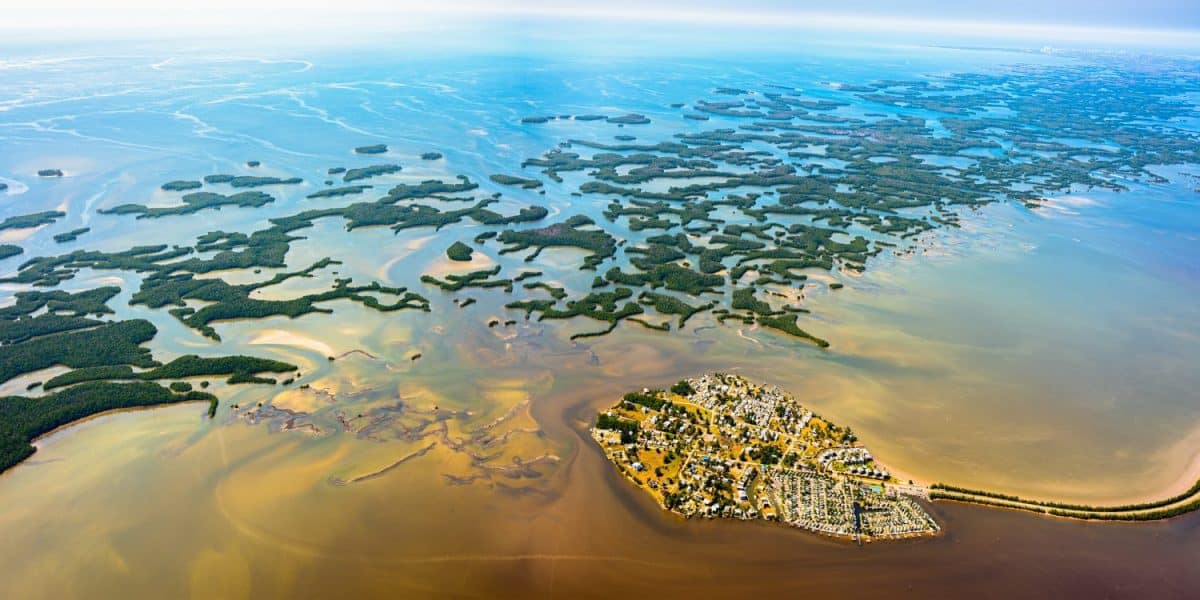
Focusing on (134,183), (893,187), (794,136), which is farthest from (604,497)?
(794,136)

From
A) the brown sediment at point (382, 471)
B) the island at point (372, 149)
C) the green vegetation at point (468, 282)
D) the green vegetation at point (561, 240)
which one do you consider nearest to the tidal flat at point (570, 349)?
the brown sediment at point (382, 471)

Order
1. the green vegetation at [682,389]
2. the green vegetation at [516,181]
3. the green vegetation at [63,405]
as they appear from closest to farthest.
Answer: the green vegetation at [63,405] < the green vegetation at [682,389] < the green vegetation at [516,181]

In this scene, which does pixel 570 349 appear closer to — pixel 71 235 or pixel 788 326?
pixel 788 326

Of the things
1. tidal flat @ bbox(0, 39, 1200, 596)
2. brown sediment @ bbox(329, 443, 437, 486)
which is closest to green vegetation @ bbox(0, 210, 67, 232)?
tidal flat @ bbox(0, 39, 1200, 596)

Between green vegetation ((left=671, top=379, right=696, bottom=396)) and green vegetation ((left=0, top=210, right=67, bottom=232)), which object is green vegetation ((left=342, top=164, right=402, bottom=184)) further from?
green vegetation ((left=671, top=379, right=696, bottom=396))

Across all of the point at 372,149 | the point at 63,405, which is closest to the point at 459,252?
the point at 63,405

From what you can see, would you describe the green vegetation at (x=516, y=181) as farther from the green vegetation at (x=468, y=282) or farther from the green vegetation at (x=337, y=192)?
the green vegetation at (x=468, y=282)
